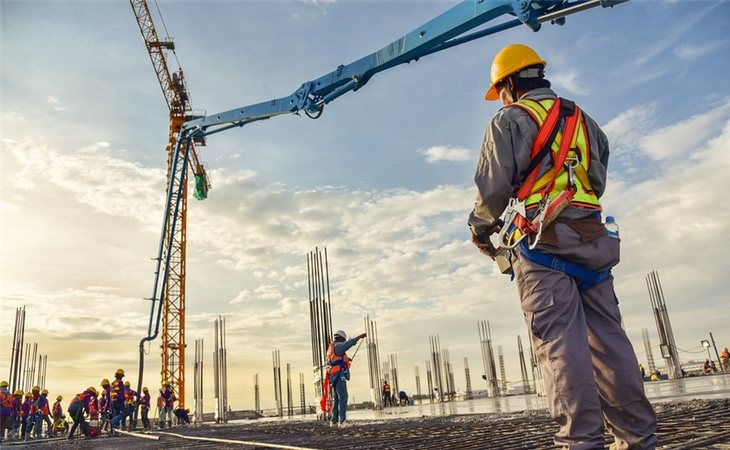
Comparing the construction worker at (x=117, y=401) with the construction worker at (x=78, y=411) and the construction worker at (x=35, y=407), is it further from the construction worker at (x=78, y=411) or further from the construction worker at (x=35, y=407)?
the construction worker at (x=35, y=407)

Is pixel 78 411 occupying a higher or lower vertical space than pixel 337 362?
lower

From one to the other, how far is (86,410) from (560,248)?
16.1 meters

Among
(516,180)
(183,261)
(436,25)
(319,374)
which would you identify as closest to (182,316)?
(183,261)

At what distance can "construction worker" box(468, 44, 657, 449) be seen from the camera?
212cm

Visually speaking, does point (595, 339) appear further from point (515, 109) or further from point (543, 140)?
point (515, 109)

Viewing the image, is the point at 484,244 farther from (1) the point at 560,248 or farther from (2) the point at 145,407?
(2) the point at 145,407

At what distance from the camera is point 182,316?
2956 centimetres

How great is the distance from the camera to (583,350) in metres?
2.08

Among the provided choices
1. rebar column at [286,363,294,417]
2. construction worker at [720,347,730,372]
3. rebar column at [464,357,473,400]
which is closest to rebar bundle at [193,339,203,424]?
rebar column at [286,363,294,417]

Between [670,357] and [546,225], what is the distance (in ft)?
74.7

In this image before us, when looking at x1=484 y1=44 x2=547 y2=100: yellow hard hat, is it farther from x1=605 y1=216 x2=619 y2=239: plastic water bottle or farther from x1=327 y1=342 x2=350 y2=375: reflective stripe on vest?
x1=327 y1=342 x2=350 y2=375: reflective stripe on vest

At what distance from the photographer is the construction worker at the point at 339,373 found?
8500 millimetres

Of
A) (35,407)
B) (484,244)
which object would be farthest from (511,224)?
(35,407)

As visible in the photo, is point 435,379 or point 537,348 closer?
point 537,348
